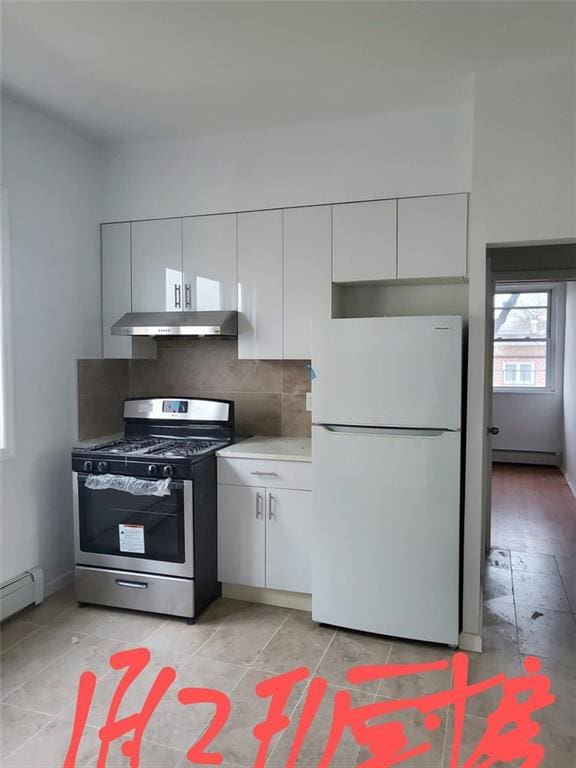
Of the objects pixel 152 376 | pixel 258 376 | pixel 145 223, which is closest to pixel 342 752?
pixel 258 376

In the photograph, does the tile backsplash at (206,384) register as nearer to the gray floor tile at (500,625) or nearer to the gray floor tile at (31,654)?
the gray floor tile at (31,654)

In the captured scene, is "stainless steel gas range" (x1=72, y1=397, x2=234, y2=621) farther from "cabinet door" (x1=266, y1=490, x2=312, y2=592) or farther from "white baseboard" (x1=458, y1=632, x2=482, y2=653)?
"white baseboard" (x1=458, y1=632, x2=482, y2=653)

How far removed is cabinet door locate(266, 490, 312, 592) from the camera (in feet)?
9.44

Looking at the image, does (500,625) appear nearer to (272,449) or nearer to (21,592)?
(272,449)

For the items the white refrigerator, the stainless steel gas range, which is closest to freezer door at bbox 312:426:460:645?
the white refrigerator

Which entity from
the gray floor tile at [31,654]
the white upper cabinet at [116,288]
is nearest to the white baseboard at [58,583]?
the gray floor tile at [31,654]

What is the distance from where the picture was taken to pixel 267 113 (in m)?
2.89

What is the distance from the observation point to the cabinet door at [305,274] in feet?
9.86

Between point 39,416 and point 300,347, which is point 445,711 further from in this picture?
point 39,416

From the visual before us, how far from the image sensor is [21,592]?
2879 mm

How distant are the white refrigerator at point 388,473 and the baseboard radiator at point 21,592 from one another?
1541mm

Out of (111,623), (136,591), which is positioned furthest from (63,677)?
(136,591)

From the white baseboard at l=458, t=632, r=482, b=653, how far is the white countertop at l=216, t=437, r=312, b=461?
111cm

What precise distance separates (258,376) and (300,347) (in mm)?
520
